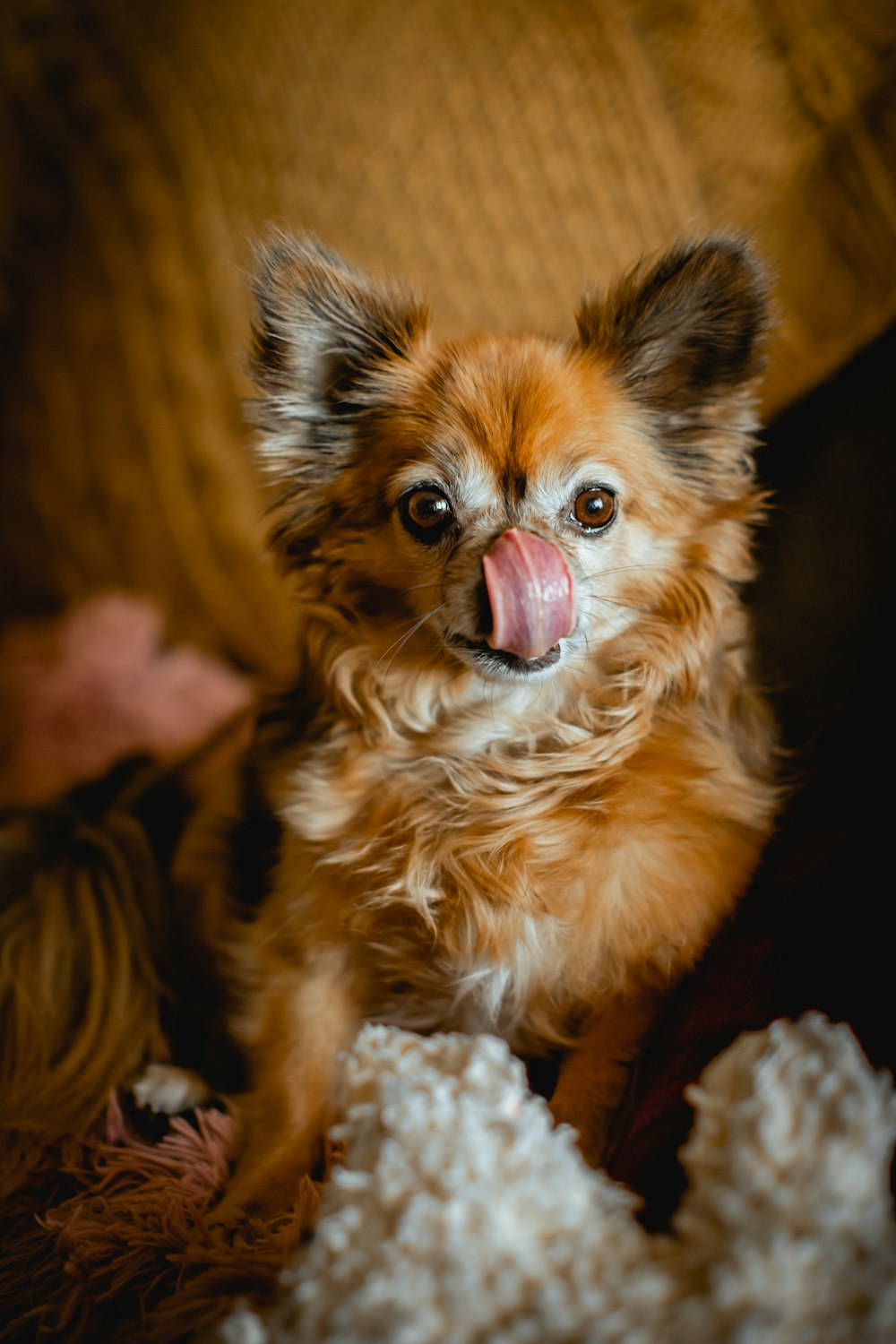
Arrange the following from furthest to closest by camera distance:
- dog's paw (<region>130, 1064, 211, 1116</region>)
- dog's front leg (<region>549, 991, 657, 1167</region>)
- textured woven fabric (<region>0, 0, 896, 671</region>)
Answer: textured woven fabric (<region>0, 0, 896, 671</region>) → dog's paw (<region>130, 1064, 211, 1116</region>) → dog's front leg (<region>549, 991, 657, 1167</region>)

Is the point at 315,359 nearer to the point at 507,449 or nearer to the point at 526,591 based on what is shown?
the point at 507,449

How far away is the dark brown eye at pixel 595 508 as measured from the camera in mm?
1108

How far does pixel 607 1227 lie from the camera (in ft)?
2.15

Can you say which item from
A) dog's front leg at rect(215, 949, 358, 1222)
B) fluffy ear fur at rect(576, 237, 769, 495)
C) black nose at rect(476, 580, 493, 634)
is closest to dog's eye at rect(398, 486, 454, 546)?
black nose at rect(476, 580, 493, 634)

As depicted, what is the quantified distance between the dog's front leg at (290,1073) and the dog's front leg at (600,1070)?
29 centimetres

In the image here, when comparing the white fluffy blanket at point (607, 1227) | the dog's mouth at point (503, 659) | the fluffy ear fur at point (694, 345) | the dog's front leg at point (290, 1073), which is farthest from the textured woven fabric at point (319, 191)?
the white fluffy blanket at point (607, 1227)

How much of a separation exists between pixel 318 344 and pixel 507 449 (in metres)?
0.32

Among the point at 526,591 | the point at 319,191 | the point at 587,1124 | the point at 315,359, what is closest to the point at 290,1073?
the point at 587,1124

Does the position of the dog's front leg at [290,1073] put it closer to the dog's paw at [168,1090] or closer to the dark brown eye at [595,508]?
the dog's paw at [168,1090]

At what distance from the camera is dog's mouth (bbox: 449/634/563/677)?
1046 mm

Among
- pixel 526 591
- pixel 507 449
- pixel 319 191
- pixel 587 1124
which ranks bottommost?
pixel 587 1124

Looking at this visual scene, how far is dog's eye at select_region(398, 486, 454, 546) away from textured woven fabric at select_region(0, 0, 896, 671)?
0.33m

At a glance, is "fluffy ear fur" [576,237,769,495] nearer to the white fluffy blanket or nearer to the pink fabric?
the white fluffy blanket

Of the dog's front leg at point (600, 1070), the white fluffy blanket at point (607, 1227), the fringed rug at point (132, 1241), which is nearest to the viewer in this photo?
Result: the white fluffy blanket at point (607, 1227)
